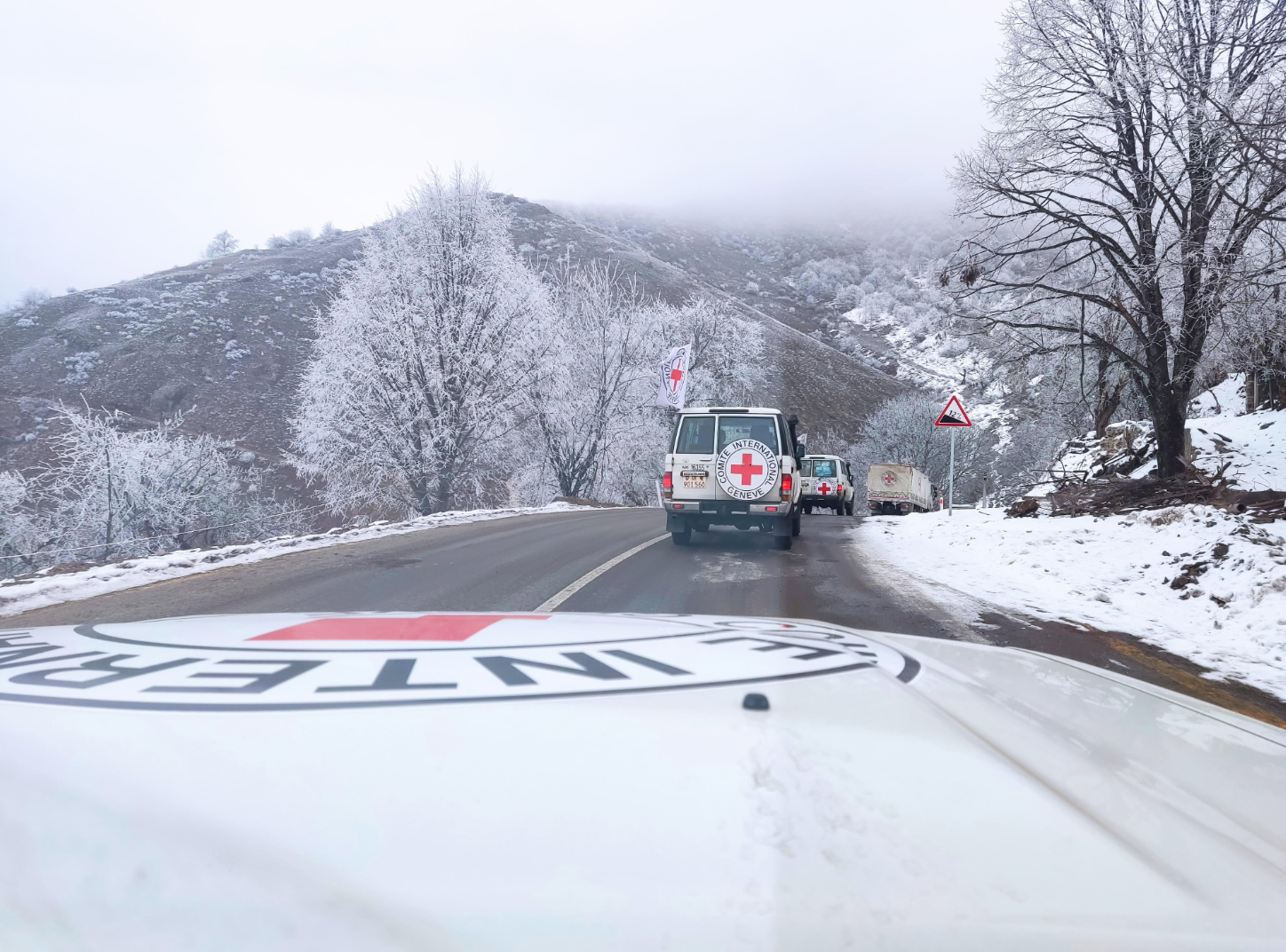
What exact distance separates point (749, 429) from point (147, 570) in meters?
8.57

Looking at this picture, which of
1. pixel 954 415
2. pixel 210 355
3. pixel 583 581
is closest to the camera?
pixel 583 581

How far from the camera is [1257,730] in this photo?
2.17 meters

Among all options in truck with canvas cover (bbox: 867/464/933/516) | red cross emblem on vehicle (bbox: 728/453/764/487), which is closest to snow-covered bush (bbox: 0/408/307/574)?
red cross emblem on vehicle (bbox: 728/453/764/487)

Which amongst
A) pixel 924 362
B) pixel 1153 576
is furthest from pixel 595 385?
pixel 924 362

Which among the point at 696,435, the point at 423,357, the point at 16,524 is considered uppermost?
the point at 423,357

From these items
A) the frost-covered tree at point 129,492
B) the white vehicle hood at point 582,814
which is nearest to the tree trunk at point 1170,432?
the white vehicle hood at point 582,814

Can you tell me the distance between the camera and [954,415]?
15859 millimetres

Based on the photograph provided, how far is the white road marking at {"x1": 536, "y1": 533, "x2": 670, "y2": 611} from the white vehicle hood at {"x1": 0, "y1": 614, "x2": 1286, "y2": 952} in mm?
5104

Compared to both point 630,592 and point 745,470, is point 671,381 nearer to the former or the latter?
point 745,470

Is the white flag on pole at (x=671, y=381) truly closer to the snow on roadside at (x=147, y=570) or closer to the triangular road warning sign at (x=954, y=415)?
the triangular road warning sign at (x=954, y=415)

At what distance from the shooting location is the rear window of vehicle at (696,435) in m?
11.8

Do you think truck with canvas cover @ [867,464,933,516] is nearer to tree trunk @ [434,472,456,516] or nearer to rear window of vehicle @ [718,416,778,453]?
tree trunk @ [434,472,456,516]

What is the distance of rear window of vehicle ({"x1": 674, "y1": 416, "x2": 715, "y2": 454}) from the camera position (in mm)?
11766

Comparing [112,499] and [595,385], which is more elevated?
[595,385]
